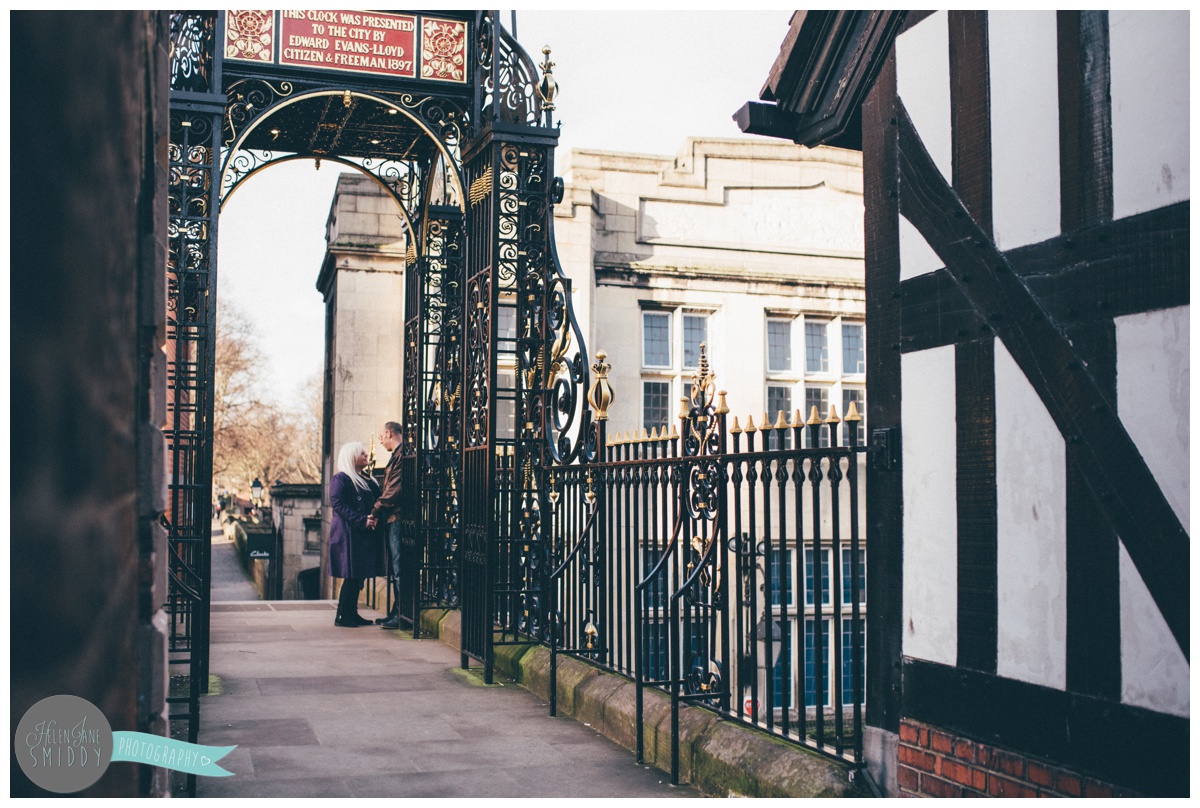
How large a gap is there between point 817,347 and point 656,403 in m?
A: 3.00

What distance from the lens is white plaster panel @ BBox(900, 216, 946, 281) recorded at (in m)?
4.41

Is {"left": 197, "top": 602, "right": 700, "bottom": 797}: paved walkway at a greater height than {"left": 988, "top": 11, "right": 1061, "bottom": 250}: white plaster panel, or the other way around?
{"left": 988, "top": 11, "right": 1061, "bottom": 250}: white plaster panel

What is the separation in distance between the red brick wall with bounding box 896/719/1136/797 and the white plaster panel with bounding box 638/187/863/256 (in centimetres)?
1381

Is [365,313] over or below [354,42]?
below

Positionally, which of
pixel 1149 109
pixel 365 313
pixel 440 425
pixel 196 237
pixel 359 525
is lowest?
pixel 359 525

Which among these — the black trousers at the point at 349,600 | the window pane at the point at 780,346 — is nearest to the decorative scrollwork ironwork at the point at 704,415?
the black trousers at the point at 349,600

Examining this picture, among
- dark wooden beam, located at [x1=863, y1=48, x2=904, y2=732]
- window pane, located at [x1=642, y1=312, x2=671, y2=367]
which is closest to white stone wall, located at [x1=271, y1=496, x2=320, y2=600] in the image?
window pane, located at [x1=642, y1=312, x2=671, y2=367]

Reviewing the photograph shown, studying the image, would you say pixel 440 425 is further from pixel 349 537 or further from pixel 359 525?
pixel 349 537

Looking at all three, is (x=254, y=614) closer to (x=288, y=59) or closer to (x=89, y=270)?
(x=288, y=59)

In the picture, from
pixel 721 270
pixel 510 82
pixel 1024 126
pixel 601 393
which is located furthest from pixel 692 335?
pixel 1024 126

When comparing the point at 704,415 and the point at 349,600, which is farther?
the point at 349,600

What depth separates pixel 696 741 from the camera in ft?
17.1

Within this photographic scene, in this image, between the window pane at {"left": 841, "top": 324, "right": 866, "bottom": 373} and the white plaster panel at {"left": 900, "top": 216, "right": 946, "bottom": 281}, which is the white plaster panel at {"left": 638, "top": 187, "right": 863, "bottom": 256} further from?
the white plaster panel at {"left": 900, "top": 216, "right": 946, "bottom": 281}

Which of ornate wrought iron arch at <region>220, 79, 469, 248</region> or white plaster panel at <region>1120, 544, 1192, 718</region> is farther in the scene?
ornate wrought iron arch at <region>220, 79, 469, 248</region>
